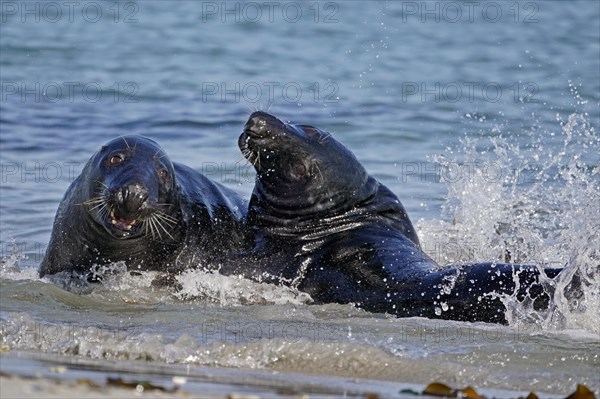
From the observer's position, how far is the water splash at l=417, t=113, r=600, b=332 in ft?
26.2

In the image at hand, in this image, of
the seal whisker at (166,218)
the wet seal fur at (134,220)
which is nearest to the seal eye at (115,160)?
the wet seal fur at (134,220)

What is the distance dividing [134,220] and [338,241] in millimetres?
1489

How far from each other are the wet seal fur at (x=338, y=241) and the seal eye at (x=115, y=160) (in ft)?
2.85

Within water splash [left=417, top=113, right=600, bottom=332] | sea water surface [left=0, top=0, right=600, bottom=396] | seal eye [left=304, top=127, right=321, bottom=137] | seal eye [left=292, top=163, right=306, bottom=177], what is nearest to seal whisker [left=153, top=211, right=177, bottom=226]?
sea water surface [left=0, top=0, right=600, bottom=396]

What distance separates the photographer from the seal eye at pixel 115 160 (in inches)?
347

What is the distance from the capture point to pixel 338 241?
30.3ft

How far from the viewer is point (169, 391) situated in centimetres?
577

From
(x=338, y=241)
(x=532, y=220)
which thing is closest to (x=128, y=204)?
(x=338, y=241)

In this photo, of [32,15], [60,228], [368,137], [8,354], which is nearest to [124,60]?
[32,15]

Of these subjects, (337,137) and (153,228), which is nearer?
(153,228)

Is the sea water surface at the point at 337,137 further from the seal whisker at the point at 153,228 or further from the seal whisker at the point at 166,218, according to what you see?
the seal whisker at the point at 166,218

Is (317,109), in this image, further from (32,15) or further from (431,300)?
(32,15)

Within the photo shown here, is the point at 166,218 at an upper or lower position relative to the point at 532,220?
upper

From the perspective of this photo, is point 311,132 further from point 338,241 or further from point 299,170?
point 338,241
